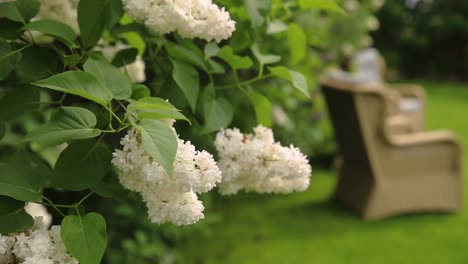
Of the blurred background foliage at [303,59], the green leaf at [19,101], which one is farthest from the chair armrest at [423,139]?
the green leaf at [19,101]

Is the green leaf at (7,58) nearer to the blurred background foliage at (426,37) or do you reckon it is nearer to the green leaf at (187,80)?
the green leaf at (187,80)

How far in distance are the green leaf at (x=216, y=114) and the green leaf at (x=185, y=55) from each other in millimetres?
69

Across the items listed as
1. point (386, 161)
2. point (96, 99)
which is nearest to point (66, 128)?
point (96, 99)

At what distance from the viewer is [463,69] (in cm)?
1149

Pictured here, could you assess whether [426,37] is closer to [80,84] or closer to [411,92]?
[411,92]

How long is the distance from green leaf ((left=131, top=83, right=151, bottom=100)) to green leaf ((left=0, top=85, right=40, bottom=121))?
0.50ft

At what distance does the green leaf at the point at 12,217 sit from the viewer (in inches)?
33.4

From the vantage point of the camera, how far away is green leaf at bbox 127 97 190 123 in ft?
2.53

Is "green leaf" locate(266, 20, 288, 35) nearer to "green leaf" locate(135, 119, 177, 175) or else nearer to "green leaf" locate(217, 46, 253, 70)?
"green leaf" locate(217, 46, 253, 70)

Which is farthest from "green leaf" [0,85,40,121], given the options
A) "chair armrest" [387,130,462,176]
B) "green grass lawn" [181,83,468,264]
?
"chair armrest" [387,130,462,176]

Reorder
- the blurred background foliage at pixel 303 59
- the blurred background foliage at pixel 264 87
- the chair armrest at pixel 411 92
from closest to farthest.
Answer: the blurred background foliage at pixel 264 87, the blurred background foliage at pixel 303 59, the chair armrest at pixel 411 92

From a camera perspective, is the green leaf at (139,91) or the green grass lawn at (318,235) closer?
the green leaf at (139,91)

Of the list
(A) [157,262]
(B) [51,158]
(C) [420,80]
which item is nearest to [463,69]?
(C) [420,80]

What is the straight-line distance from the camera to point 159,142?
0.76 meters
